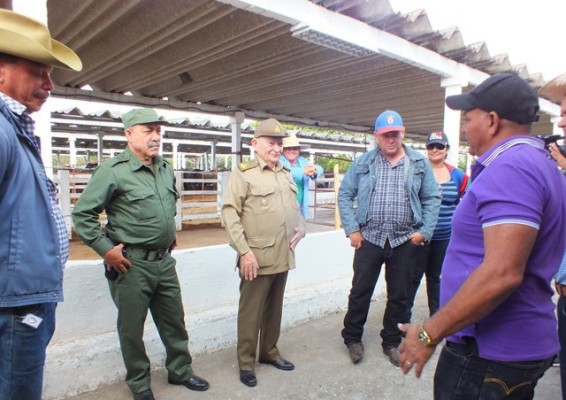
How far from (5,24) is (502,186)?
1.71 metres

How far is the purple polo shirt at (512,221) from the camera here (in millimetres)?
1248

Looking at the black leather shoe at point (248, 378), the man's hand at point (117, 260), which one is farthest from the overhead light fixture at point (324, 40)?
the black leather shoe at point (248, 378)

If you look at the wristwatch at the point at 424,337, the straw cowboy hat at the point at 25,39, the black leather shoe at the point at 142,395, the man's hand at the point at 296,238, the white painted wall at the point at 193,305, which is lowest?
the black leather shoe at the point at 142,395

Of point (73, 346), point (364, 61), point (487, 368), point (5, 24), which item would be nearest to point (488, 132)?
point (487, 368)

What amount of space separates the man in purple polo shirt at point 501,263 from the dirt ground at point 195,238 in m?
5.02

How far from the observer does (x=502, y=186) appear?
1.26 m

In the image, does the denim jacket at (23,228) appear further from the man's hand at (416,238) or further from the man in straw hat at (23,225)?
the man's hand at (416,238)

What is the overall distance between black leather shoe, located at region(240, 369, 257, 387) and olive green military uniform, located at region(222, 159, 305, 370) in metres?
0.03

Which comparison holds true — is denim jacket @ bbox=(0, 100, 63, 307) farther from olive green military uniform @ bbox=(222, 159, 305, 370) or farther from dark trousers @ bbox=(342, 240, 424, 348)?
dark trousers @ bbox=(342, 240, 424, 348)

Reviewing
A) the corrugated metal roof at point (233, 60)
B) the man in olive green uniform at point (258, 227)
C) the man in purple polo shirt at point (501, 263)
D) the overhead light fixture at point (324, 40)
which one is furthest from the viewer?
the corrugated metal roof at point (233, 60)

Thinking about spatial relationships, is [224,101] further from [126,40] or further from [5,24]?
[5,24]

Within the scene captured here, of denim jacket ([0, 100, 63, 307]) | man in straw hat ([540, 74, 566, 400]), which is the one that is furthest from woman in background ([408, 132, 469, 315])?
denim jacket ([0, 100, 63, 307])

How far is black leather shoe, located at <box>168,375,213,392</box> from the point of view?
9.27 feet

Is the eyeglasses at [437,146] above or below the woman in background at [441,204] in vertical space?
above
